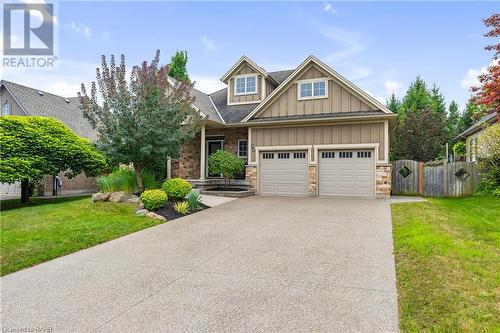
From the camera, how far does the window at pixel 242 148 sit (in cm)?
1716

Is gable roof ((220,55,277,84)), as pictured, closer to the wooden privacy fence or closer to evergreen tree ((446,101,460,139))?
the wooden privacy fence

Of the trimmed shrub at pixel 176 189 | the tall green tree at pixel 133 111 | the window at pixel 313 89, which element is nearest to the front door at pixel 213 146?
the window at pixel 313 89

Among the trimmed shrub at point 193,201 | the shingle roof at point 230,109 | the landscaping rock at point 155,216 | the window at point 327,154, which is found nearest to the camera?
the landscaping rock at point 155,216

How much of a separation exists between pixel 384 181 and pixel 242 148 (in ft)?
24.3

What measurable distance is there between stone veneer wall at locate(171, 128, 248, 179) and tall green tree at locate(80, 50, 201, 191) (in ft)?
16.6

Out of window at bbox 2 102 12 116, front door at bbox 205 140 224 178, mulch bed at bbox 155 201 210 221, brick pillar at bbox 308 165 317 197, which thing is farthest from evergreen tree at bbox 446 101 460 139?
window at bbox 2 102 12 116

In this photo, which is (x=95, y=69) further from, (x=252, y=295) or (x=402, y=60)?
(x=402, y=60)

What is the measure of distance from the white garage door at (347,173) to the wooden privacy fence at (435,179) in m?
2.28

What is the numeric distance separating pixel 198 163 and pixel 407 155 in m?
17.8

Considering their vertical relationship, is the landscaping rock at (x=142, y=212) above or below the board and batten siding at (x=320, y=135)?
below

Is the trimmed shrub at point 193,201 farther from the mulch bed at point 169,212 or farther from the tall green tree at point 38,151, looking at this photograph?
the tall green tree at point 38,151

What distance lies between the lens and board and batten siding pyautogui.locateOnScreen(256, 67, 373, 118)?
1416cm

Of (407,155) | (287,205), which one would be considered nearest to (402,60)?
(407,155)

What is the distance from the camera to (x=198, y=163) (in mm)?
17906
